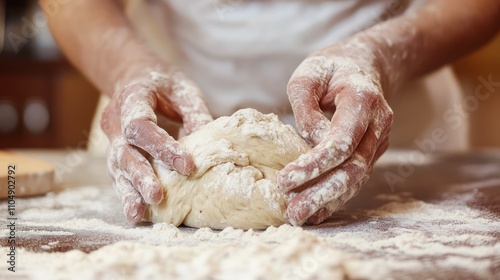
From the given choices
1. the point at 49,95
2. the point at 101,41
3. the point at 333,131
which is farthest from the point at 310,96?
the point at 49,95

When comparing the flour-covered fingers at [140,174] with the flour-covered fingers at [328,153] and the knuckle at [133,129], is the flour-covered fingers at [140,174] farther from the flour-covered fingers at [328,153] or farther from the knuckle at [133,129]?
the flour-covered fingers at [328,153]

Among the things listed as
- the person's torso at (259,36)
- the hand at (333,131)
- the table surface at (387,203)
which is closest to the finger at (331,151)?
the hand at (333,131)

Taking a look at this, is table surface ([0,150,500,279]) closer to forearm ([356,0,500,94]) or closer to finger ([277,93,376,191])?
finger ([277,93,376,191])

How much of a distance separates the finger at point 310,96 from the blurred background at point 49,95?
287cm

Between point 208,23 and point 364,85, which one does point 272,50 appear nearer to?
point 208,23

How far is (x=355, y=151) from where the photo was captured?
1.18 m

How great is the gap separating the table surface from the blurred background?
1782 millimetres

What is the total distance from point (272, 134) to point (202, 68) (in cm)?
78

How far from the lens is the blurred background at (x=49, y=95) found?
13.1ft

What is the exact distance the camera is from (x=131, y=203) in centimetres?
119

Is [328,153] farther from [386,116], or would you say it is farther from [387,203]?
[387,203]

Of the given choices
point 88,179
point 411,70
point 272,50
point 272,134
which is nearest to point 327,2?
point 272,50

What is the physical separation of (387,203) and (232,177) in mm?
432

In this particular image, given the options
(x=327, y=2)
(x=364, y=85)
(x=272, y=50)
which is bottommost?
(x=364, y=85)
